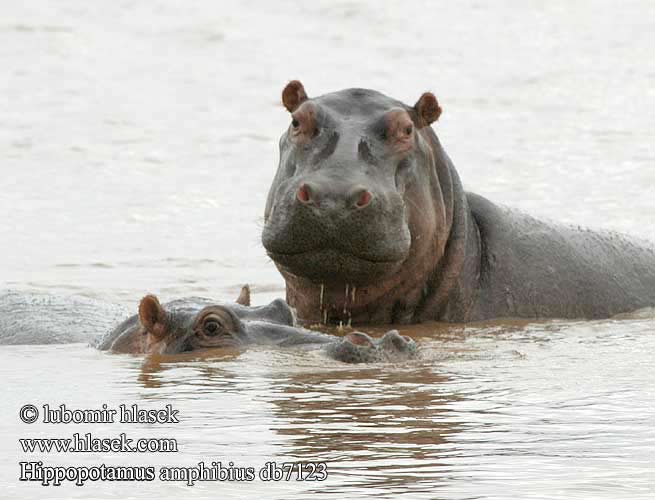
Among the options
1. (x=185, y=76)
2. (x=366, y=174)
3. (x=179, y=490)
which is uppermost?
(x=185, y=76)

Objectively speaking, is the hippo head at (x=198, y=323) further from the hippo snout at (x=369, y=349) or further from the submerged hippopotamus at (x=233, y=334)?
the hippo snout at (x=369, y=349)

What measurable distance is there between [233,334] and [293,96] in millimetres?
2197

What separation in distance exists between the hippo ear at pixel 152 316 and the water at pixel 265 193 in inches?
7.1

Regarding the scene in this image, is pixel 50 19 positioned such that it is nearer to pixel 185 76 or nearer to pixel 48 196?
pixel 185 76

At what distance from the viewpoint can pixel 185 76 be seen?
26.7m

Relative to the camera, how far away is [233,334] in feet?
26.6

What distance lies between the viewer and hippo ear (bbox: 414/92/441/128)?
966 centimetres

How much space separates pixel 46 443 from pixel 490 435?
1597 millimetres

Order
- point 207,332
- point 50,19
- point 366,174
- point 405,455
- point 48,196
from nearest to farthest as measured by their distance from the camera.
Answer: point 405,455, point 207,332, point 366,174, point 48,196, point 50,19

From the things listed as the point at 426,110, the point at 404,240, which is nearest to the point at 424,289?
the point at 404,240

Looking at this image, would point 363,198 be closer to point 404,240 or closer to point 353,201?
point 353,201

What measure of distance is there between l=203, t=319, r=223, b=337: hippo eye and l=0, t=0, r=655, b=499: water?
185 mm

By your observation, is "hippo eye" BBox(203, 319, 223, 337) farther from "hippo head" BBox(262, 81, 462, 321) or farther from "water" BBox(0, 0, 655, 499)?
"hippo head" BBox(262, 81, 462, 321)

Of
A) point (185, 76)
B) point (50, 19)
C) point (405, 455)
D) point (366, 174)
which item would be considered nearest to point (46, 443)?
point (405, 455)
